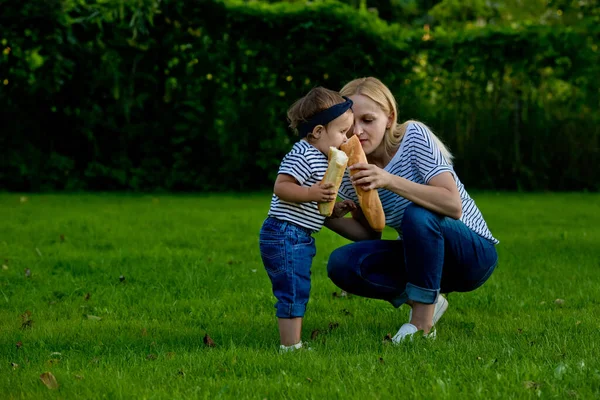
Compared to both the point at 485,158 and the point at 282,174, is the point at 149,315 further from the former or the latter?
the point at 485,158

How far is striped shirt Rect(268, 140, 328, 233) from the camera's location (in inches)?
161

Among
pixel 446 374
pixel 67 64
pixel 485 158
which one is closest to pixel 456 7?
pixel 485 158

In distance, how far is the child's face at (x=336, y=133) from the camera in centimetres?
416

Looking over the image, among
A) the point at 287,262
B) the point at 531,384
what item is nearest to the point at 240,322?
the point at 287,262

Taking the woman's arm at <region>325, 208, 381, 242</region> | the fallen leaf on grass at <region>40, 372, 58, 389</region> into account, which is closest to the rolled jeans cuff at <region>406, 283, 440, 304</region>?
the woman's arm at <region>325, 208, 381, 242</region>

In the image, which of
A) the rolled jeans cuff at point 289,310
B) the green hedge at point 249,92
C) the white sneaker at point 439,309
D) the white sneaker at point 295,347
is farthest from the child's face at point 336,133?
the green hedge at point 249,92

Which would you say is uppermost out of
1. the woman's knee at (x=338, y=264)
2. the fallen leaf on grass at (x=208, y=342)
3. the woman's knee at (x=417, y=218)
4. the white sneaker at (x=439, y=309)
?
the woman's knee at (x=417, y=218)

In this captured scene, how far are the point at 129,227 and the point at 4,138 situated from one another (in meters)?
4.12

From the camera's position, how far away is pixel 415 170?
4328 mm

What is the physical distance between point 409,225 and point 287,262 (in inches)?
23.8

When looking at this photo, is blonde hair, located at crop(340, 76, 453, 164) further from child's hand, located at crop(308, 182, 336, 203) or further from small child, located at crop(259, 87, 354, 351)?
child's hand, located at crop(308, 182, 336, 203)

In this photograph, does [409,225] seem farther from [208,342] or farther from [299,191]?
[208,342]

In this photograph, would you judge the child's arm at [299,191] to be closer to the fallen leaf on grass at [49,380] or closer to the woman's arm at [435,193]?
the woman's arm at [435,193]

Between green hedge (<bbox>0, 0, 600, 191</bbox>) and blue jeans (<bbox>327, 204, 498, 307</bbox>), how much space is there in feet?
23.2
